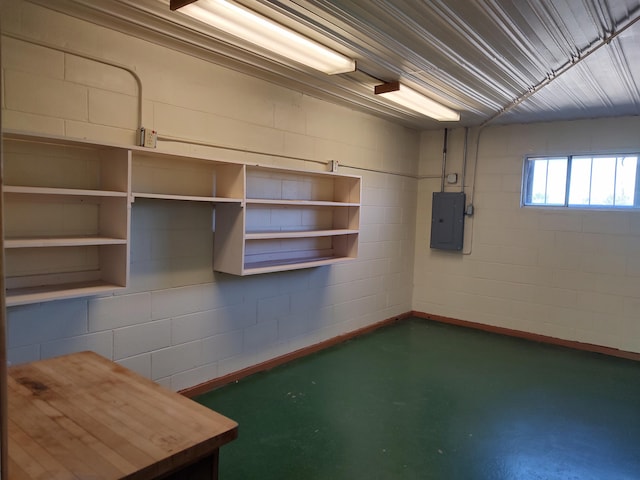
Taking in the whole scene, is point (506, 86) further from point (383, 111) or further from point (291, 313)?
point (291, 313)

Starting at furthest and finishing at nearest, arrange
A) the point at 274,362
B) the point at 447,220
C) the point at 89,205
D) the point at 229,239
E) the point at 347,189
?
the point at 447,220, the point at 347,189, the point at 274,362, the point at 229,239, the point at 89,205

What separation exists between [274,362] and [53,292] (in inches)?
83.7

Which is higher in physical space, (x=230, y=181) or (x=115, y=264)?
(x=230, y=181)

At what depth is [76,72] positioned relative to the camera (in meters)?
2.63

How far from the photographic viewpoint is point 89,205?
9.08ft

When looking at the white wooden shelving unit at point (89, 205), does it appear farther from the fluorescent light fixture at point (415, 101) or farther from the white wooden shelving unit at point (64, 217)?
the fluorescent light fixture at point (415, 101)

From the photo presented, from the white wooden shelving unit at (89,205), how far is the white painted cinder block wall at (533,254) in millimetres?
2845

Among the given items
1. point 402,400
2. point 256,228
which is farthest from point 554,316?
point 256,228

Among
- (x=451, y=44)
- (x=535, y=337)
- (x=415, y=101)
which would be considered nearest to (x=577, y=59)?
(x=451, y=44)

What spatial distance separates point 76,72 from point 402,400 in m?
3.14

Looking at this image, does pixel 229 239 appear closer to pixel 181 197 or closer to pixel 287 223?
pixel 181 197

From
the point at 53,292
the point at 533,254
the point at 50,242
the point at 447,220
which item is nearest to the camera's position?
the point at 50,242

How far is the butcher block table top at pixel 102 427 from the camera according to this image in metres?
1.31

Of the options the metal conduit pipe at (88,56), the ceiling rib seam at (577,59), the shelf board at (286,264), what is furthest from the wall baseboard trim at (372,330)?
the ceiling rib seam at (577,59)
